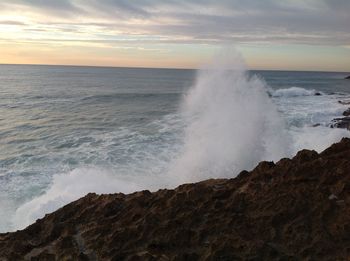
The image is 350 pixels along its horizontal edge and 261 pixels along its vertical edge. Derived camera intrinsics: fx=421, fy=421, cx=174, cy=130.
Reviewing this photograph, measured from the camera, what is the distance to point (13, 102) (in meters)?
43.4

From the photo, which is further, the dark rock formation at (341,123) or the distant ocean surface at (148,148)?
the dark rock formation at (341,123)

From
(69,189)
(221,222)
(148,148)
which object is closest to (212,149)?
(148,148)

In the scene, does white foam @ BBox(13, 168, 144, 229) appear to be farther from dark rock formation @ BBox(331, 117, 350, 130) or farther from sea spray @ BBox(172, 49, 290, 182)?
dark rock formation @ BBox(331, 117, 350, 130)

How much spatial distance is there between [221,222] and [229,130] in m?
12.0

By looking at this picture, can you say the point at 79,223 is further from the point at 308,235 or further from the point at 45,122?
the point at 45,122

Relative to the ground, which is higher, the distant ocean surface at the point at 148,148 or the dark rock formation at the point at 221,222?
the dark rock formation at the point at 221,222

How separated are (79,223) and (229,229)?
8.37 feet

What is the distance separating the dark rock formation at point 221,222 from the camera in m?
5.57

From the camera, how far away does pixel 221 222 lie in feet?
20.0

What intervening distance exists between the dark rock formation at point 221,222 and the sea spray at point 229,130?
324 inches

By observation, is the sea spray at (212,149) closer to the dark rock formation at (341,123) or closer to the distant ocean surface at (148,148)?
the distant ocean surface at (148,148)

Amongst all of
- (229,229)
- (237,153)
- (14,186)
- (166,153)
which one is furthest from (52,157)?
(229,229)

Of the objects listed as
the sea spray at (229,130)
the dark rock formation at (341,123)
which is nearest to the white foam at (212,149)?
the sea spray at (229,130)

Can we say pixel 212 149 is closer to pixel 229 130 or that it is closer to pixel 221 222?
pixel 229 130
